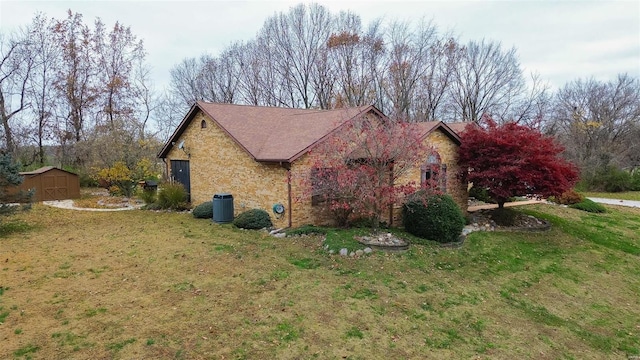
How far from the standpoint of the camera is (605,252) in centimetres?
1256

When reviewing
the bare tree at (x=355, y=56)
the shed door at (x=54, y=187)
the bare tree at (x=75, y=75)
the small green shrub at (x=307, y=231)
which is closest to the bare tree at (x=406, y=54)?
the bare tree at (x=355, y=56)

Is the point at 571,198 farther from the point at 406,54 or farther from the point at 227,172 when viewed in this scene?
the point at 406,54

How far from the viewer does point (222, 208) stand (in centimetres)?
1412

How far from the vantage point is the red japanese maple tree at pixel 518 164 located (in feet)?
43.9

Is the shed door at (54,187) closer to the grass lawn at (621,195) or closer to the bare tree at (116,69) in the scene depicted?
the bare tree at (116,69)

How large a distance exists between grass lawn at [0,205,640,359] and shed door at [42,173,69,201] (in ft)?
26.2

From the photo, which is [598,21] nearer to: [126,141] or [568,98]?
[568,98]

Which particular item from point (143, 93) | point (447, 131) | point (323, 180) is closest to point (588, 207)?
point (447, 131)

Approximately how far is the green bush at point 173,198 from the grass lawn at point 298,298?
162 inches

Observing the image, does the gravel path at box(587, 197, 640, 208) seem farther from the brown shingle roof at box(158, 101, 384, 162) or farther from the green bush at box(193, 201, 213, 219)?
the green bush at box(193, 201, 213, 219)

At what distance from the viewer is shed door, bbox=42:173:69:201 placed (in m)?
19.6

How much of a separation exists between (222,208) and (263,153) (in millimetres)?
2714

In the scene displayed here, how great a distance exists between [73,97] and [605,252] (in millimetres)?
32916

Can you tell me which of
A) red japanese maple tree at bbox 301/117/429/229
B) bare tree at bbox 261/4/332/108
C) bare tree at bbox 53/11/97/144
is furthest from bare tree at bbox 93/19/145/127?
red japanese maple tree at bbox 301/117/429/229
